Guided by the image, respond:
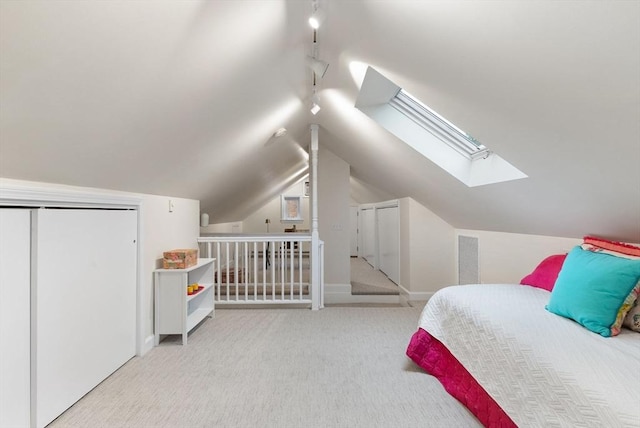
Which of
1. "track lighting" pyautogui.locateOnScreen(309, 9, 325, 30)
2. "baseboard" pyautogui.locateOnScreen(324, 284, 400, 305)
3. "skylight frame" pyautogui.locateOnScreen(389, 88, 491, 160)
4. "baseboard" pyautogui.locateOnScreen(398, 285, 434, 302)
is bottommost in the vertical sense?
"baseboard" pyautogui.locateOnScreen(324, 284, 400, 305)

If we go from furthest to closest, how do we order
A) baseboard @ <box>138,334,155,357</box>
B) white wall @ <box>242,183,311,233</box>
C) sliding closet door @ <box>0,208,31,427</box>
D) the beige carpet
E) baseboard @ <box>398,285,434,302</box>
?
white wall @ <box>242,183,311,233</box> < baseboard @ <box>398,285,434,302</box> < baseboard @ <box>138,334,155,357</box> < the beige carpet < sliding closet door @ <box>0,208,31,427</box>

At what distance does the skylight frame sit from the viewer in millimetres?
2660

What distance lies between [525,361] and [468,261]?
8.64ft

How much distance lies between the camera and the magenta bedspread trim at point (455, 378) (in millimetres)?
1558

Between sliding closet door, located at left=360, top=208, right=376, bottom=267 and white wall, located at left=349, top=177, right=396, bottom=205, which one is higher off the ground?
white wall, located at left=349, top=177, right=396, bottom=205

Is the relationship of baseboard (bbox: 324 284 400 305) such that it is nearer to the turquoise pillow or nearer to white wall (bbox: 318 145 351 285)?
white wall (bbox: 318 145 351 285)

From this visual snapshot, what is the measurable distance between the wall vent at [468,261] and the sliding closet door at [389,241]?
43.1 inches

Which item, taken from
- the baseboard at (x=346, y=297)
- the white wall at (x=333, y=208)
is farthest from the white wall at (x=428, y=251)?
the white wall at (x=333, y=208)

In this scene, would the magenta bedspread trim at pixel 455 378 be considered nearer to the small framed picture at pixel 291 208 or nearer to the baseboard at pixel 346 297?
the baseboard at pixel 346 297

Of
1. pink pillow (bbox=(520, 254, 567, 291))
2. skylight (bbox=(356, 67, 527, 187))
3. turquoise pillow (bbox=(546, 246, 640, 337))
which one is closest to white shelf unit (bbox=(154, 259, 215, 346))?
skylight (bbox=(356, 67, 527, 187))

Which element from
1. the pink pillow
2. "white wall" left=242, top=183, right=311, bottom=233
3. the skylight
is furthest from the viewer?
"white wall" left=242, top=183, right=311, bottom=233

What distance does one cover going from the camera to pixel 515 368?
140cm

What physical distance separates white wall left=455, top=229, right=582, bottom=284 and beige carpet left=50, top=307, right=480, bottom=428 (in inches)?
47.4

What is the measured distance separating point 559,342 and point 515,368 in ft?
0.75
